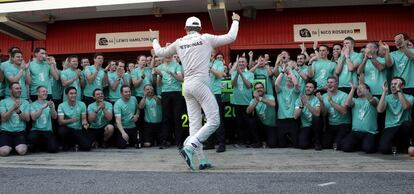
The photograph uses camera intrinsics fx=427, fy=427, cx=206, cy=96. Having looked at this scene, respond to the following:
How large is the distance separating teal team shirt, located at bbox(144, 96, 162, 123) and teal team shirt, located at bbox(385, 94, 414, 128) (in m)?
4.55

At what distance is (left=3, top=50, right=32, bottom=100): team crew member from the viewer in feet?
26.9

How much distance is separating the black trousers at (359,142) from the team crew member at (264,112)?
59.7 inches

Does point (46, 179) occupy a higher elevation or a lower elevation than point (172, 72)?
lower

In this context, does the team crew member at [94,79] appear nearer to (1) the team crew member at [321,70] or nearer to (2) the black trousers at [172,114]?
(2) the black trousers at [172,114]

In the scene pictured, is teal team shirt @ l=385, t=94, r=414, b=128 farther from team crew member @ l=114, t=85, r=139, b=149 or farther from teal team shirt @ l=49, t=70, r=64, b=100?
teal team shirt @ l=49, t=70, r=64, b=100

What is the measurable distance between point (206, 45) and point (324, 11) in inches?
387

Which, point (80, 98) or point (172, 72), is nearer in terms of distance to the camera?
point (172, 72)

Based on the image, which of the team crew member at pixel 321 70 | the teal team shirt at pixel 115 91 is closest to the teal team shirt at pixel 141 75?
the teal team shirt at pixel 115 91

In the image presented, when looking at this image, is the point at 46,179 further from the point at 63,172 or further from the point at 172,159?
the point at 172,159

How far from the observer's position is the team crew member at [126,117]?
8.95 m

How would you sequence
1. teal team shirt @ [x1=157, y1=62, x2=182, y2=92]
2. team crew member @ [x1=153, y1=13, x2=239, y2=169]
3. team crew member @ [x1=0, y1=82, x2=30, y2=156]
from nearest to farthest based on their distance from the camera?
1. team crew member @ [x1=153, y1=13, x2=239, y2=169]
2. team crew member @ [x1=0, y1=82, x2=30, y2=156]
3. teal team shirt @ [x1=157, y1=62, x2=182, y2=92]

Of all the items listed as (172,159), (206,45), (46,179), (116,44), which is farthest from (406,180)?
(116,44)

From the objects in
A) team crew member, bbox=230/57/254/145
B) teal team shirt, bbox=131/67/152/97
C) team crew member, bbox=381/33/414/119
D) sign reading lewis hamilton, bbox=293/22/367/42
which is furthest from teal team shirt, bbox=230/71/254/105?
sign reading lewis hamilton, bbox=293/22/367/42

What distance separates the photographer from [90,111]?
8906 millimetres
